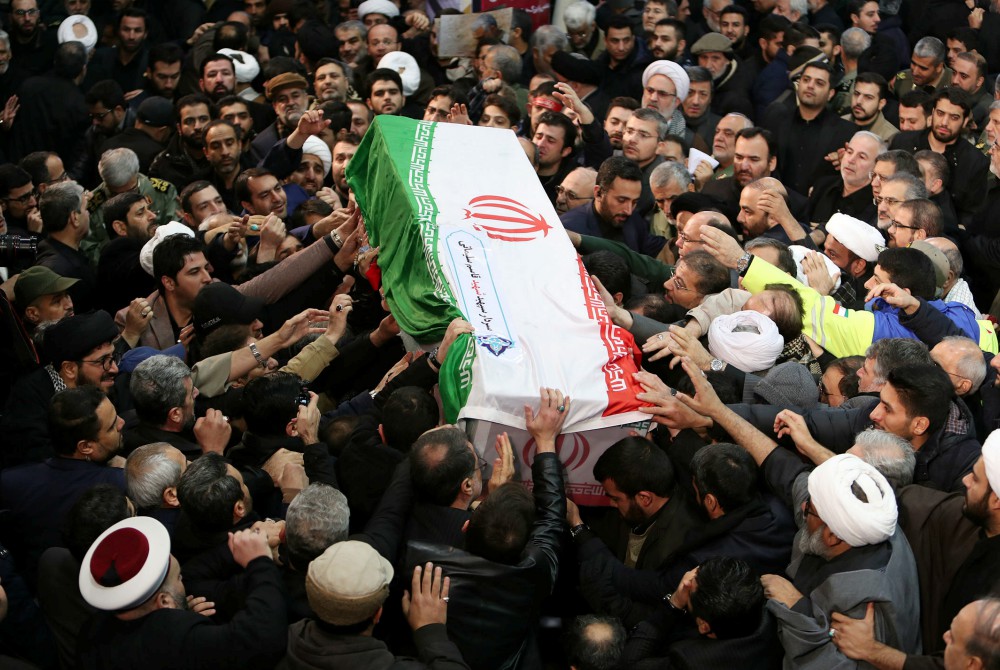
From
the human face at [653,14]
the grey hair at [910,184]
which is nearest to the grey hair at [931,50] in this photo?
the human face at [653,14]

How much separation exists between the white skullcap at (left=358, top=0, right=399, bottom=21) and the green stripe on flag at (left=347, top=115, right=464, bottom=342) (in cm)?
439

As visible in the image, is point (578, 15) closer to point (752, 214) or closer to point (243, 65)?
point (243, 65)

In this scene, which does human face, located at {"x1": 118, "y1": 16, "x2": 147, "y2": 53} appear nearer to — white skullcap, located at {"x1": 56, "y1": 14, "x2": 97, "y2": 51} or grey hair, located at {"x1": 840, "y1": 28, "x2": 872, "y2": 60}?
white skullcap, located at {"x1": 56, "y1": 14, "x2": 97, "y2": 51}

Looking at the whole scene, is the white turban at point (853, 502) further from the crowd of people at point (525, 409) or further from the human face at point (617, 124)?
the human face at point (617, 124)

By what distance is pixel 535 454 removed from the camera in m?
3.98

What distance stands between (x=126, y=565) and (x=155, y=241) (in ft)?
9.25

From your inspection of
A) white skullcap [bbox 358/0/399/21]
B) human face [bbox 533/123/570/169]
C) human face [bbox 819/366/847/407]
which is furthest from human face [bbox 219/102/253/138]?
human face [bbox 819/366/847/407]

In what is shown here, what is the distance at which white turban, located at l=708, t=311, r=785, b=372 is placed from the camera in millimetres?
4461

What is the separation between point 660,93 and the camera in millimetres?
7703

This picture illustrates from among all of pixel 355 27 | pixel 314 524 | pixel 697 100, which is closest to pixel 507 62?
pixel 697 100

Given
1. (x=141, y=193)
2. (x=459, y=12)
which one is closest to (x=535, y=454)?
(x=141, y=193)

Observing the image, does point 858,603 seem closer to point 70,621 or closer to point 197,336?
point 70,621

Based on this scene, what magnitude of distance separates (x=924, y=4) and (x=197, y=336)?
26.1 feet

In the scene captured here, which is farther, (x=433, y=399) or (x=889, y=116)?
(x=889, y=116)
